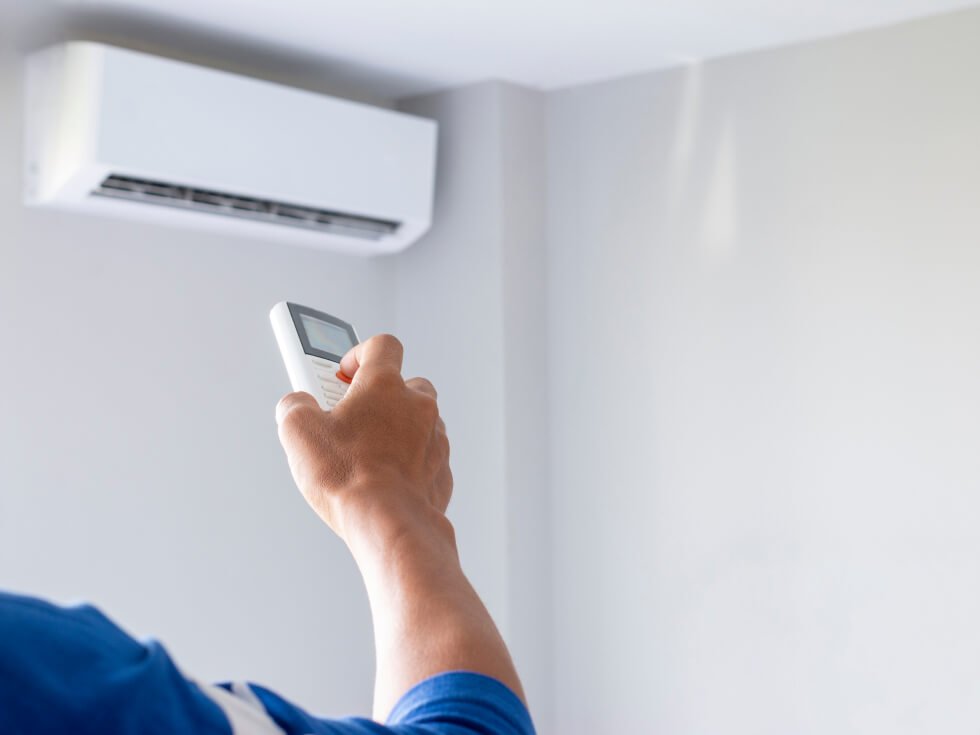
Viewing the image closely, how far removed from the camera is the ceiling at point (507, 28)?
2.47 metres

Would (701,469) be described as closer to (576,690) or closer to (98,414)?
(576,690)

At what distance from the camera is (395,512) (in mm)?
517

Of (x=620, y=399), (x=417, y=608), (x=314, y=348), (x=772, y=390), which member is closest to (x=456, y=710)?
(x=417, y=608)

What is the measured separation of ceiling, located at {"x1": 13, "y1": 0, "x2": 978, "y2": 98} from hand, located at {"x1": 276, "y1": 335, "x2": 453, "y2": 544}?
200cm

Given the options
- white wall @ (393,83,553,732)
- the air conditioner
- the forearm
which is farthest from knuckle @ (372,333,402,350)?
white wall @ (393,83,553,732)


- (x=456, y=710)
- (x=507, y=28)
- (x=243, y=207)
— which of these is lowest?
(x=456, y=710)

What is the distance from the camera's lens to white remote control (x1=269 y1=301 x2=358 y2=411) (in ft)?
2.56

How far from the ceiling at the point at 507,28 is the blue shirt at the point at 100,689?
2215mm

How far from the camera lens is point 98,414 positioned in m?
2.56

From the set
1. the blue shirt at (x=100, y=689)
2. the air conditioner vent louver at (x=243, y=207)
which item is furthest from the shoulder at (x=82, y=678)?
the air conditioner vent louver at (x=243, y=207)

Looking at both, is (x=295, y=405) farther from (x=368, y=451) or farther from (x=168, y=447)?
(x=168, y=447)

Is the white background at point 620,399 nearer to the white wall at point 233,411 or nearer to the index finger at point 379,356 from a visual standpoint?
the white wall at point 233,411

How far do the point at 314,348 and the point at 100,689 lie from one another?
0.51 m

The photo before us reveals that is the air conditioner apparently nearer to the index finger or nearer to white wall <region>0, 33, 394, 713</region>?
white wall <region>0, 33, 394, 713</region>
